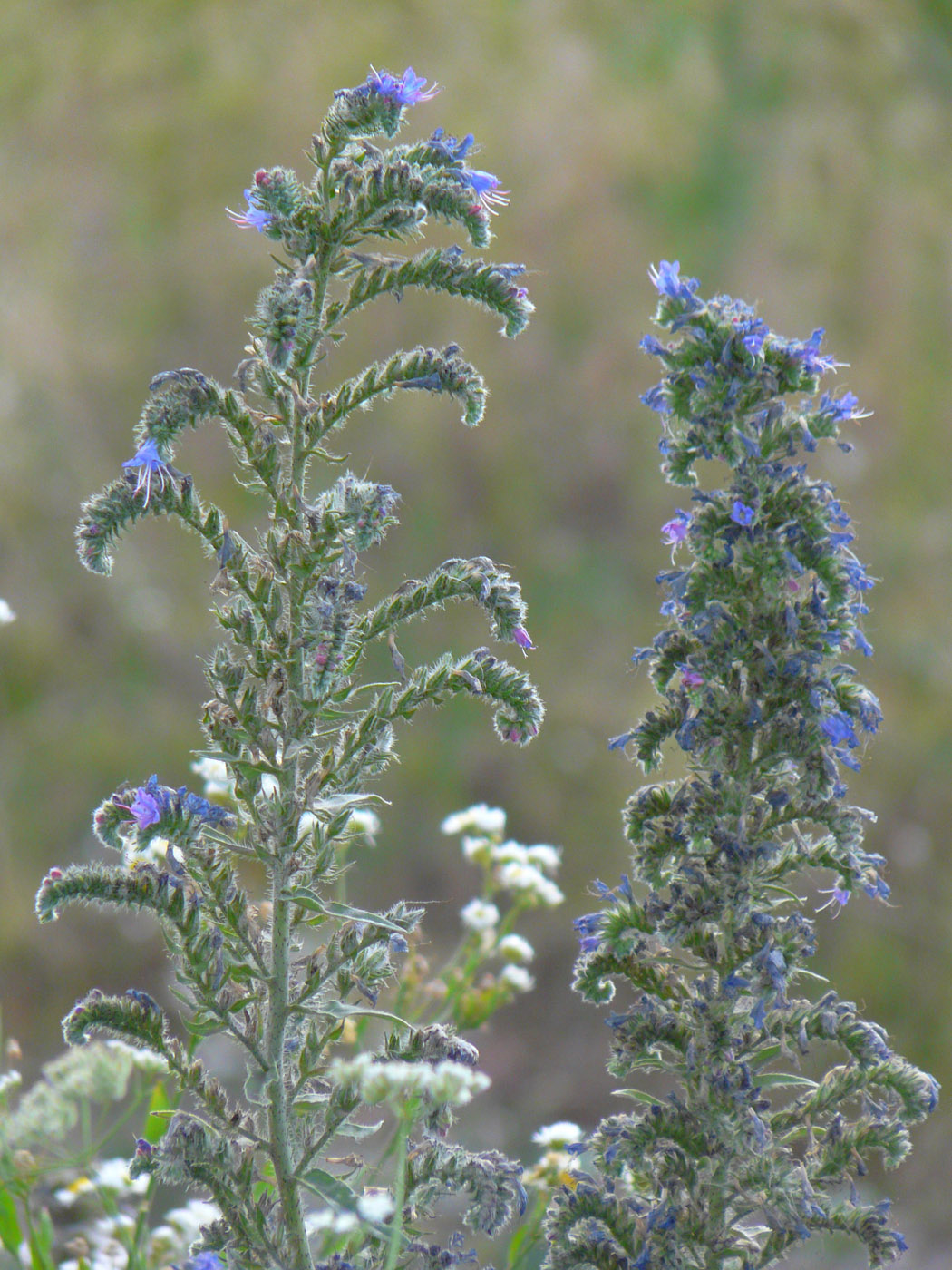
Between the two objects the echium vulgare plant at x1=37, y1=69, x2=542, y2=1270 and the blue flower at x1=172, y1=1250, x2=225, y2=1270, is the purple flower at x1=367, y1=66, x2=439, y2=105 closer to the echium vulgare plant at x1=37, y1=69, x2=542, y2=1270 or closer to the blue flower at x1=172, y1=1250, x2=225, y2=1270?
the echium vulgare plant at x1=37, y1=69, x2=542, y2=1270

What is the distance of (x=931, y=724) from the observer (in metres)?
6.97

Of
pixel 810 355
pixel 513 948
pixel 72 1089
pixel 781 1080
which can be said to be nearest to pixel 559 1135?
pixel 513 948

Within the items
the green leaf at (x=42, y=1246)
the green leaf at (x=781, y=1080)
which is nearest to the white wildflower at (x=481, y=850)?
the green leaf at (x=781, y=1080)

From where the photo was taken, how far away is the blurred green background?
627 cm

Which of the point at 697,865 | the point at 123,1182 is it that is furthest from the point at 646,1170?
the point at 123,1182

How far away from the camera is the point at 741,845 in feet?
6.99

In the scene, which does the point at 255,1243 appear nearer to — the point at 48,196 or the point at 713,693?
the point at 713,693

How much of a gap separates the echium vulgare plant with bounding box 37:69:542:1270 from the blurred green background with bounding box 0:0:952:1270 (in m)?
3.53

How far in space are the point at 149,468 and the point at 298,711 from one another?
1.56 feet

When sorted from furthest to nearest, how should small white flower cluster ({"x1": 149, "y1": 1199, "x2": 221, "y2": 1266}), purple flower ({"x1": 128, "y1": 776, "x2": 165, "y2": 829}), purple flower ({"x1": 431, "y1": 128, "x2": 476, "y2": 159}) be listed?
small white flower cluster ({"x1": 149, "y1": 1199, "x2": 221, "y2": 1266}) < purple flower ({"x1": 431, "y1": 128, "x2": 476, "y2": 159}) < purple flower ({"x1": 128, "y1": 776, "x2": 165, "y2": 829})

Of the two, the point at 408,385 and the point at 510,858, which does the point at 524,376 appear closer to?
the point at 510,858

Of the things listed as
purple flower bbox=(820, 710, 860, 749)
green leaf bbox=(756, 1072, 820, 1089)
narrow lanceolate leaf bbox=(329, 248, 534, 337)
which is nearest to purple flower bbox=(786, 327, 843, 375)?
narrow lanceolate leaf bbox=(329, 248, 534, 337)

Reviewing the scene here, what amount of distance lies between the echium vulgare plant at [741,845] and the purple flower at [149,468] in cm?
85

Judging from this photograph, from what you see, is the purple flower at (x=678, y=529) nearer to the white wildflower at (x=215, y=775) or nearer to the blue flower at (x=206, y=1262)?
the white wildflower at (x=215, y=775)
